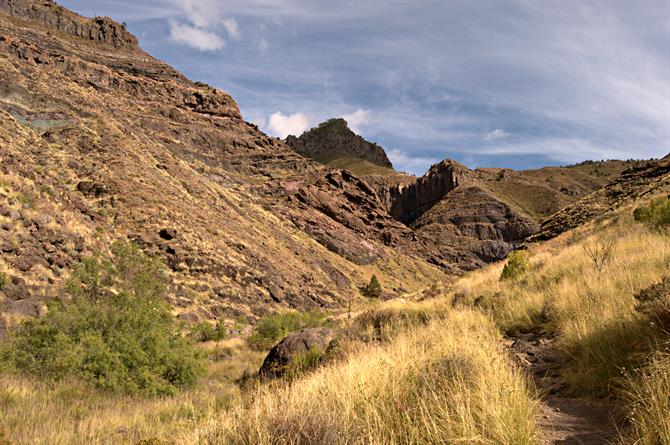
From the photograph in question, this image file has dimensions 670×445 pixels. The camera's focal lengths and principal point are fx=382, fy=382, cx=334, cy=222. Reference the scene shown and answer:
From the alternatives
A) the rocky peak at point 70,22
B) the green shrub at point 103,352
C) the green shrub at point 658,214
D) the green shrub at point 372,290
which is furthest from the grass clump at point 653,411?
the rocky peak at point 70,22

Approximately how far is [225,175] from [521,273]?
61.9 metres

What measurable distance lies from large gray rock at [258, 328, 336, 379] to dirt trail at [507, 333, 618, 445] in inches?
177

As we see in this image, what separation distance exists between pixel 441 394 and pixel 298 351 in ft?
20.0

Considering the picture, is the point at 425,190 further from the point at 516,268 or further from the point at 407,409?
the point at 407,409

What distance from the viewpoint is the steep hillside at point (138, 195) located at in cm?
2288

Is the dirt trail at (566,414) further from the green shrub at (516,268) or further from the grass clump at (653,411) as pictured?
the green shrub at (516,268)

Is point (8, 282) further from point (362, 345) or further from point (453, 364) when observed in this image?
point (453, 364)

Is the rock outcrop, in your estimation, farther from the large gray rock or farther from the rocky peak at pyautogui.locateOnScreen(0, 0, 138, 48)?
the rocky peak at pyautogui.locateOnScreen(0, 0, 138, 48)

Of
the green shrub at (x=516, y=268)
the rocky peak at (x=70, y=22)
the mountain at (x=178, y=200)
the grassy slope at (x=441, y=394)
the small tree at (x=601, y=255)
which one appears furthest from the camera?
the rocky peak at (x=70, y=22)

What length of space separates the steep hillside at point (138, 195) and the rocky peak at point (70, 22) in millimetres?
583

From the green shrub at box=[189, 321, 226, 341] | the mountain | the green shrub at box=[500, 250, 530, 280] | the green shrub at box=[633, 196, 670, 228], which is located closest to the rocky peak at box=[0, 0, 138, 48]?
the mountain

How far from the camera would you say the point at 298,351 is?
8742mm

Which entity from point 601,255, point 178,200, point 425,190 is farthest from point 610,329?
point 425,190

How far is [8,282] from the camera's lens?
55.9ft
